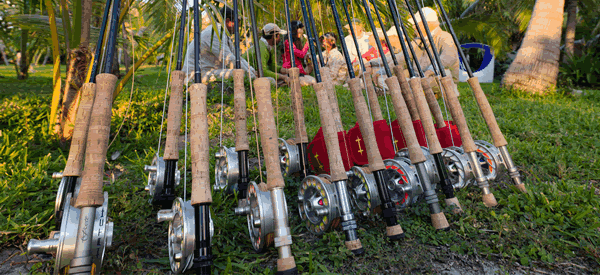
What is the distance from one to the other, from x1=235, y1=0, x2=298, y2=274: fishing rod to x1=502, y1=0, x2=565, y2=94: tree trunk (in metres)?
7.53

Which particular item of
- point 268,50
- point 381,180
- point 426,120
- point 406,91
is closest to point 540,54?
point 268,50

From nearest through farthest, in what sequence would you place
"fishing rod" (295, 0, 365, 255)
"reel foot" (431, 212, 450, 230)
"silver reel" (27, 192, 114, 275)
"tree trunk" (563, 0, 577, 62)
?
"silver reel" (27, 192, 114, 275)
"fishing rod" (295, 0, 365, 255)
"reel foot" (431, 212, 450, 230)
"tree trunk" (563, 0, 577, 62)

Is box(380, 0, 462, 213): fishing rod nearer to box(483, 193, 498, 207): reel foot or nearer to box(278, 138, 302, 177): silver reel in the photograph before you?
box(483, 193, 498, 207): reel foot

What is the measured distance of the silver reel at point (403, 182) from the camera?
1754 mm

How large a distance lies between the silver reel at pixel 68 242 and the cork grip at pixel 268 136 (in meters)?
0.64

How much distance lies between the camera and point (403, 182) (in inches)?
72.3

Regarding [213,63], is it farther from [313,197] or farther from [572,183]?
[572,183]

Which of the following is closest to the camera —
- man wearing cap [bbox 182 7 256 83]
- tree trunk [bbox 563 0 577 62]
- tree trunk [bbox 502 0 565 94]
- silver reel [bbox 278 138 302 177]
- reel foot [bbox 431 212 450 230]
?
reel foot [bbox 431 212 450 230]

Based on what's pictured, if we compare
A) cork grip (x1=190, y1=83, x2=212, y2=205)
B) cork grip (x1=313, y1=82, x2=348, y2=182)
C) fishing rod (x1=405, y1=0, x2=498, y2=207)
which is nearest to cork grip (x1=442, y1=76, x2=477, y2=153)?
fishing rod (x1=405, y1=0, x2=498, y2=207)

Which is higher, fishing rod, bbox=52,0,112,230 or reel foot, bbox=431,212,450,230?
fishing rod, bbox=52,0,112,230

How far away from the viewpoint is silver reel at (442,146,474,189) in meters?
1.96

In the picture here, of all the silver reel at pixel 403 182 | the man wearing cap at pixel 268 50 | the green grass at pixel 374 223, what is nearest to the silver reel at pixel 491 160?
the green grass at pixel 374 223

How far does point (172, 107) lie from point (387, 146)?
1.30m

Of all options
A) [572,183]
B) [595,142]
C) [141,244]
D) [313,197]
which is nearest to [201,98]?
[313,197]
